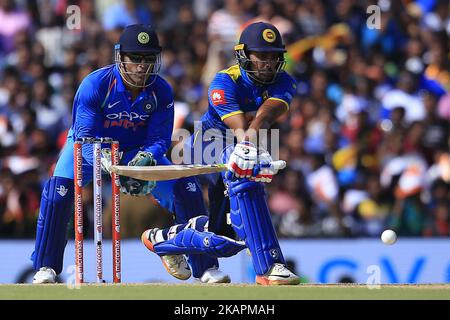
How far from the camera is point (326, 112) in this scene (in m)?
13.6

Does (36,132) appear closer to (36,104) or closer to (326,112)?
(36,104)

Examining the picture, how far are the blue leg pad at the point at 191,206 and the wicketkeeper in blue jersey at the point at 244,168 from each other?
0.04 feet

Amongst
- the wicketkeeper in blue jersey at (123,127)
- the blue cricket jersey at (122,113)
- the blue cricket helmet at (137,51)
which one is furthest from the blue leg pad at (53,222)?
the blue cricket helmet at (137,51)

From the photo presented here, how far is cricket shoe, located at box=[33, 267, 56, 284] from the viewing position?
8.42m

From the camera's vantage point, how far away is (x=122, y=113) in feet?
27.9

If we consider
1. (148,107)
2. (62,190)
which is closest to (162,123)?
(148,107)

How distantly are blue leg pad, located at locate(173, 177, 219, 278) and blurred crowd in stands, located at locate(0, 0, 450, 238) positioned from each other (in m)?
3.38

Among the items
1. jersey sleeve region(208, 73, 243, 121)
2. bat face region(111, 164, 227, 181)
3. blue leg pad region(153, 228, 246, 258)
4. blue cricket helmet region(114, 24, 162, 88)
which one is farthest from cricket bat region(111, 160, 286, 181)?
blue cricket helmet region(114, 24, 162, 88)

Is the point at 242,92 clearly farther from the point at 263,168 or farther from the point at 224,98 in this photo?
the point at 263,168

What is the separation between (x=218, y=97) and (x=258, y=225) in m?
0.98

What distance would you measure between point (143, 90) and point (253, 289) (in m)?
1.98

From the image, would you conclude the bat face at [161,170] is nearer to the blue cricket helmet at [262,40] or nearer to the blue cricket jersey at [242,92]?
the blue cricket jersey at [242,92]

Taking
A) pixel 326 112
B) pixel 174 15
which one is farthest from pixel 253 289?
pixel 174 15
